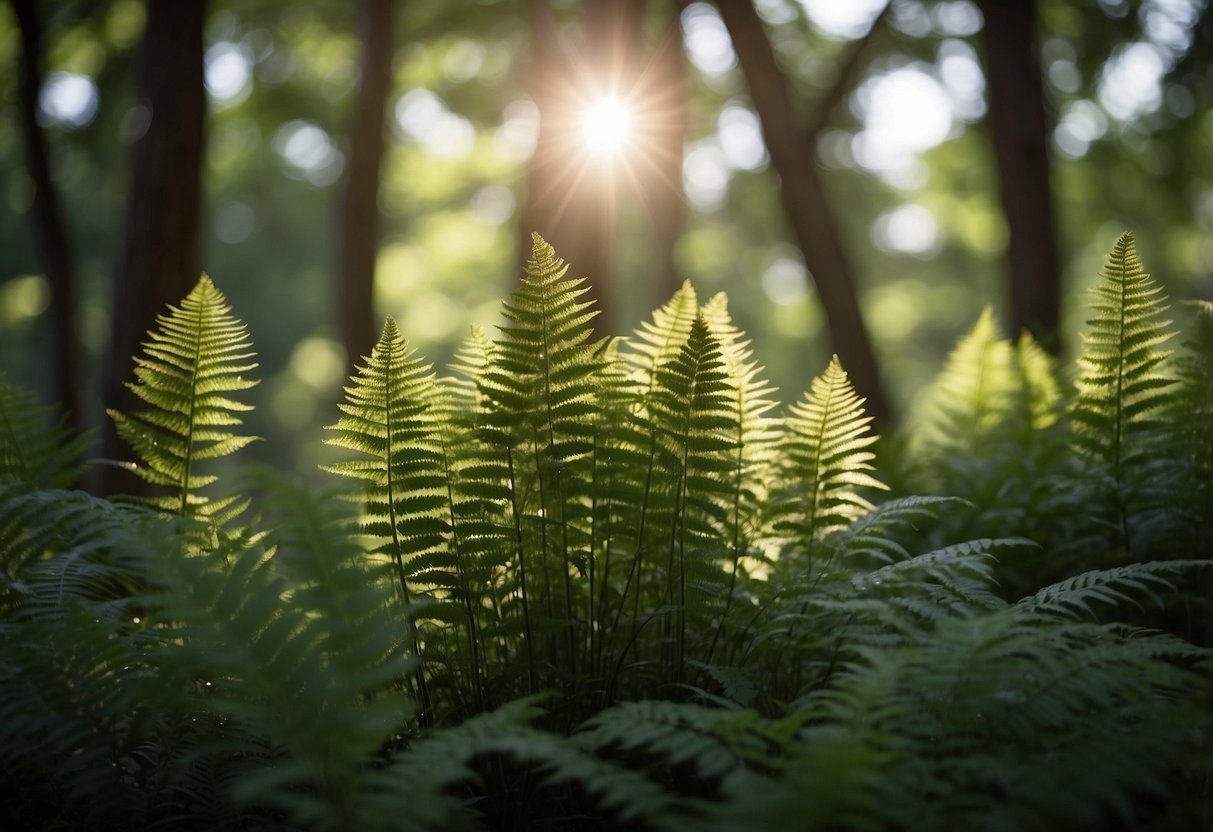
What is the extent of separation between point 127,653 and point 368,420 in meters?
0.71

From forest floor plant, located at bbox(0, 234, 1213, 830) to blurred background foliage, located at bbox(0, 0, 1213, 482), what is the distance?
2.03 m

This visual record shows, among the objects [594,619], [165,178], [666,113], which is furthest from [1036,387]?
[666,113]

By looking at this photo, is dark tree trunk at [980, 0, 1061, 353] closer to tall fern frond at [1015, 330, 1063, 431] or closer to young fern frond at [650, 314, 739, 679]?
tall fern frond at [1015, 330, 1063, 431]

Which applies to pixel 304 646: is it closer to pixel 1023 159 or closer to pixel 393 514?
pixel 393 514

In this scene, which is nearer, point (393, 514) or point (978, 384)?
point (393, 514)

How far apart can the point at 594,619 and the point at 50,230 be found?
6.49m

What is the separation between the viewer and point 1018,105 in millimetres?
5848

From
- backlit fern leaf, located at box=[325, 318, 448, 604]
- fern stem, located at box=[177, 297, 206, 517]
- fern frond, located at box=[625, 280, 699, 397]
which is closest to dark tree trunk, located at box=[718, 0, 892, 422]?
fern frond, located at box=[625, 280, 699, 397]

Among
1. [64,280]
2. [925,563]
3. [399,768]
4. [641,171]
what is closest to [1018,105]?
[641,171]

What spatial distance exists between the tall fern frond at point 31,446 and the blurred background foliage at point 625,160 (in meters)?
1.79

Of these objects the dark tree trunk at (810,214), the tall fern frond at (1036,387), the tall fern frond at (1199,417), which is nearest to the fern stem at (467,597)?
the tall fern frond at (1199,417)

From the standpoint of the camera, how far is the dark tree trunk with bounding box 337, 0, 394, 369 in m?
6.48

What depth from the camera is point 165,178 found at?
4262 millimetres

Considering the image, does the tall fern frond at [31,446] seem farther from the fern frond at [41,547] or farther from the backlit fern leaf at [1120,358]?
the backlit fern leaf at [1120,358]
